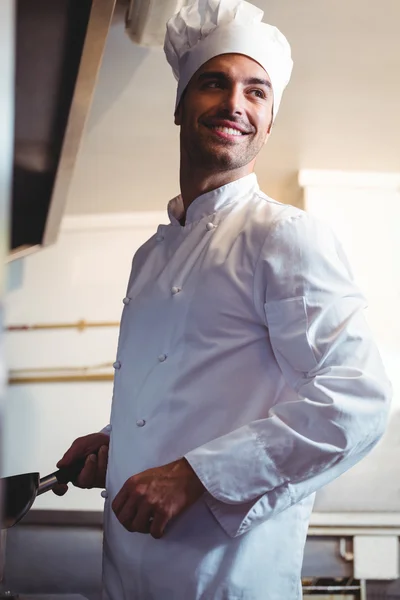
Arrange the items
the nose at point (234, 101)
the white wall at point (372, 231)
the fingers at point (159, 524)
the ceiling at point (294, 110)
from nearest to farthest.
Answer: the fingers at point (159, 524)
the nose at point (234, 101)
the ceiling at point (294, 110)
the white wall at point (372, 231)

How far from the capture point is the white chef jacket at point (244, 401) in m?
0.82

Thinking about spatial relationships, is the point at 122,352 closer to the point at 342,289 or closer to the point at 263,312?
the point at 263,312

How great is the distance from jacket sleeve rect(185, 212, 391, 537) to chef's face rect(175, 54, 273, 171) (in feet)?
0.81

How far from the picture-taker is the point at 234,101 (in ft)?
3.51

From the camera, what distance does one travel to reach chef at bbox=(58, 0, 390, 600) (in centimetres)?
82

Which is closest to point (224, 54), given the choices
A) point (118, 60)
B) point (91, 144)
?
point (118, 60)

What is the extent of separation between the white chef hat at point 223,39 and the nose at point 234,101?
0.09 m

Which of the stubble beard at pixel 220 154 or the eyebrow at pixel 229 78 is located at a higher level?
the eyebrow at pixel 229 78

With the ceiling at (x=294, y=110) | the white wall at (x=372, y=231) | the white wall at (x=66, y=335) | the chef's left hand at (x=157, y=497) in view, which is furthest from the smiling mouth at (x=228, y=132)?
the white wall at (x=66, y=335)

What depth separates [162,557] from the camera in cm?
90

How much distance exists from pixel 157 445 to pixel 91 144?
6.81 feet

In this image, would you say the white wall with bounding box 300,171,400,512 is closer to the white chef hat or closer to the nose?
the white chef hat

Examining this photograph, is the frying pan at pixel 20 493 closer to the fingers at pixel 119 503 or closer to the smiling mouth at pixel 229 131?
the fingers at pixel 119 503

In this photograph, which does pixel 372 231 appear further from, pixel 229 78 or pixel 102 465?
pixel 102 465
